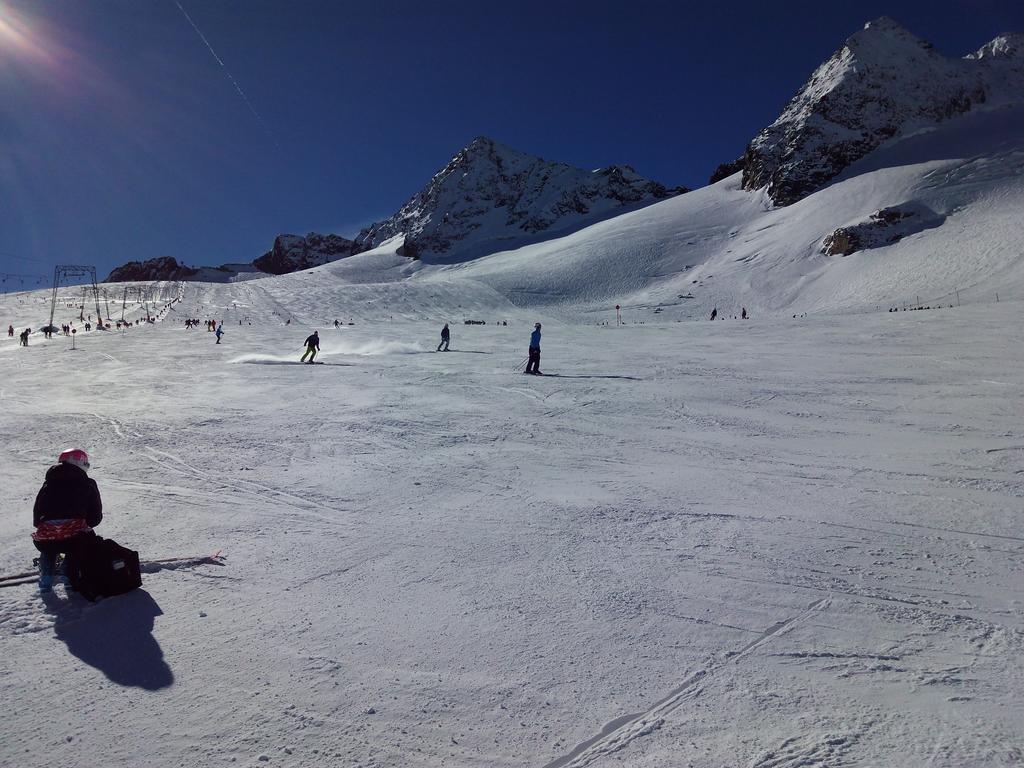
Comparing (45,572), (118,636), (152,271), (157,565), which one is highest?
(152,271)

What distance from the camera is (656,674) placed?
345 cm

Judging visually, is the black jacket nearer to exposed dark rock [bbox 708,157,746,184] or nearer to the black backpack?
the black backpack

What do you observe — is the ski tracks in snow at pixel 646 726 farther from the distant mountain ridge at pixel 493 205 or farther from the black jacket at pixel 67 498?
the distant mountain ridge at pixel 493 205

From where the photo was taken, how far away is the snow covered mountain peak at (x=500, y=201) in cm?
13838

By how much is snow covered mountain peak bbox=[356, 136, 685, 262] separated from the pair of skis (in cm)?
12145

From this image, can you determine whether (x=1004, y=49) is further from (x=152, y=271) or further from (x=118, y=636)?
(x=152, y=271)

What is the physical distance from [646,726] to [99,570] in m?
3.90

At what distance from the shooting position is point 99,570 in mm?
4332

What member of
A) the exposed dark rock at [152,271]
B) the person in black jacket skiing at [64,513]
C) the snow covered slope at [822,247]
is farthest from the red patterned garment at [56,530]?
the exposed dark rock at [152,271]

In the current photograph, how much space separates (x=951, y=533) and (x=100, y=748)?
6358mm

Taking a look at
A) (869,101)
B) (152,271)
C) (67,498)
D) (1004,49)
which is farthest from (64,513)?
(152,271)

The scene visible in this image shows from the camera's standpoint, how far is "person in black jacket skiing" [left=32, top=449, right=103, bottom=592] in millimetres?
4453

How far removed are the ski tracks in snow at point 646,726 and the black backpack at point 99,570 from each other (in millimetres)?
3419

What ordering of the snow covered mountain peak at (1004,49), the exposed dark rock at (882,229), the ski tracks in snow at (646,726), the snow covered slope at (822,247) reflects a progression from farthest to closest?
the snow covered mountain peak at (1004,49), the exposed dark rock at (882,229), the snow covered slope at (822,247), the ski tracks in snow at (646,726)
